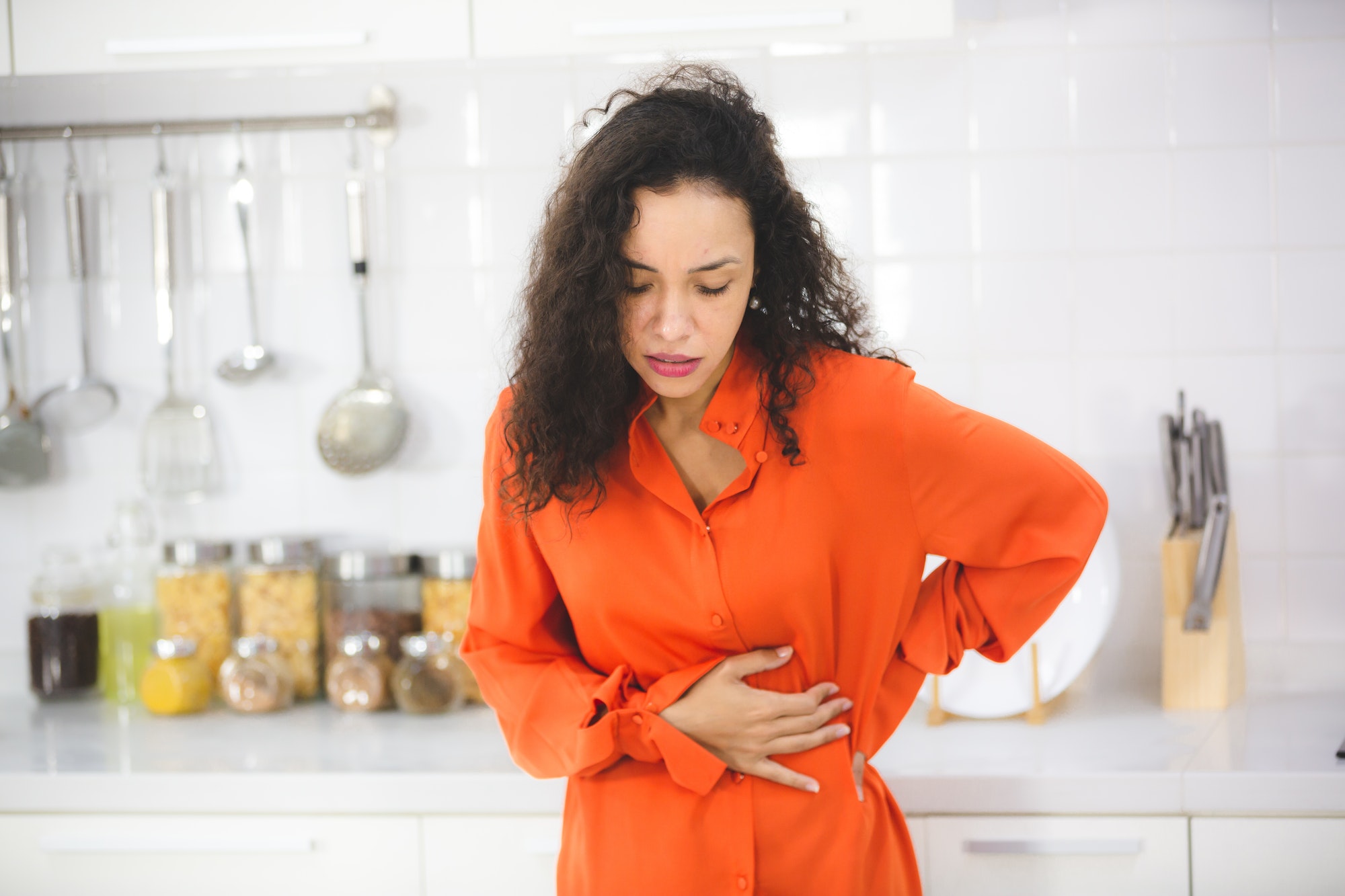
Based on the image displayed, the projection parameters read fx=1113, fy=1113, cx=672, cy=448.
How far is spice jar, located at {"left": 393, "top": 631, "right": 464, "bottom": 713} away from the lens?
154 centimetres

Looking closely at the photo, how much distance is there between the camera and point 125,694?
1.66 m

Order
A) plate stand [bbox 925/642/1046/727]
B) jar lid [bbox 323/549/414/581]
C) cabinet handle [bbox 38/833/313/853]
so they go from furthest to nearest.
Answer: jar lid [bbox 323/549/414/581] < plate stand [bbox 925/642/1046/727] < cabinet handle [bbox 38/833/313/853]

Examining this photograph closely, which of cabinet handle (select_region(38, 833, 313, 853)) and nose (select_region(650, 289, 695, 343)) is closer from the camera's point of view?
nose (select_region(650, 289, 695, 343))

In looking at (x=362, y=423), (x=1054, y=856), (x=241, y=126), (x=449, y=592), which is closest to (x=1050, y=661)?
(x=1054, y=856)

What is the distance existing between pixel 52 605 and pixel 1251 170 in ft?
6.11

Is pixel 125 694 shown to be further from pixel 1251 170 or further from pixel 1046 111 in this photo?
pixel 1251 170

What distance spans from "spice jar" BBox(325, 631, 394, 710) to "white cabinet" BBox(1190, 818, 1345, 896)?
1.04 m

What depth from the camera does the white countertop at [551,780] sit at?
120 cm

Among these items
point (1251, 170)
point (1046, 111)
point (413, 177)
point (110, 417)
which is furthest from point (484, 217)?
point (1251, 170)

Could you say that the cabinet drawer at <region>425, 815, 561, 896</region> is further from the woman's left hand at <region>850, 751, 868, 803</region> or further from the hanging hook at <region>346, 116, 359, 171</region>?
the hanging hook at <region>346, 116, 359, 171</region>

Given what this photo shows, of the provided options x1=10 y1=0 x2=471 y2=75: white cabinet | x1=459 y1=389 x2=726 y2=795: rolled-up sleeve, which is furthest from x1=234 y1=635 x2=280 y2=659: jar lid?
x1=10 y1=0 x2=471 y2=75: white cabinet

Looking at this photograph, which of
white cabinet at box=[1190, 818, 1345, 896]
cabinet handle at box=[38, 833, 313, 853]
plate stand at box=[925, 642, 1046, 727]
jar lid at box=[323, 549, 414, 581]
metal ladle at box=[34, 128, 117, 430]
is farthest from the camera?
metal ladle at box=[34, 128, 117, 430]

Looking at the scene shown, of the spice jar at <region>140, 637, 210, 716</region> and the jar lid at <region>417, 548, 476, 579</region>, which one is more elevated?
the jar lid at <region>417, 548, 476, 579</region>

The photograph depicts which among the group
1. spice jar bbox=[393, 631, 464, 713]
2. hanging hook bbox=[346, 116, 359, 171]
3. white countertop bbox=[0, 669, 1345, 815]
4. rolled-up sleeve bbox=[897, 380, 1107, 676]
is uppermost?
hanging hook bbox=[346, 116, 359, 171]
